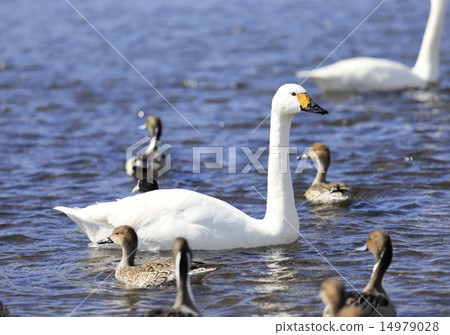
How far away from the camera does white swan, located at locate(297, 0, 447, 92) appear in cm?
1734

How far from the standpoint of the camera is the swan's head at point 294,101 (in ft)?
29.9

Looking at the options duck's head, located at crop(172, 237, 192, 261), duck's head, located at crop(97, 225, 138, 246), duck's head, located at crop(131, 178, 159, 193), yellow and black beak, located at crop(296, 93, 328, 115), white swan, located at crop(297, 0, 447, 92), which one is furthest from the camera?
white swan, located at crop(297, 0, 447, 92)

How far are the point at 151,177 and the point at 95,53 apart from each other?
1040 centimetres

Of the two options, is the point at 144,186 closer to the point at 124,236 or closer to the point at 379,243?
the point at 124,236

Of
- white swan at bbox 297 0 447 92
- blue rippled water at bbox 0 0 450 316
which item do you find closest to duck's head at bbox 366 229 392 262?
blue rippled water at bbox 0 0 450 316

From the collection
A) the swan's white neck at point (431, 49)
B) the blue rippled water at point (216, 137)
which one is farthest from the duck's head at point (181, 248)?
the swan's white neck at point (431, 49)

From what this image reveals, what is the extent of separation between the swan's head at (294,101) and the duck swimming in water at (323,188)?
2258 millimetres

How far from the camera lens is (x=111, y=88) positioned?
18.7 metres

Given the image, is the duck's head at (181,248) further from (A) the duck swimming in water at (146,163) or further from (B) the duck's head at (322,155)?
(A) the duck swimming in water at (146,163)

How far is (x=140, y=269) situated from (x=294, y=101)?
8.73 ft

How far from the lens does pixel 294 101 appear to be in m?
9.15

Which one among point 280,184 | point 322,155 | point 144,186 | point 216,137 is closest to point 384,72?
point 216,137

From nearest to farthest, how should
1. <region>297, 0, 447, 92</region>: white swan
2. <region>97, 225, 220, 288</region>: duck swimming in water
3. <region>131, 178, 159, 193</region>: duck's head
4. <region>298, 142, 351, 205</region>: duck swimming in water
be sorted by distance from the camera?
1. <region>97, 225, 220, 288</region>: duck swimming in water
2. <region>298, 142, 351, 205</region>: duck swimming in water
3. <region>131, 178, 159, 193</region>: duck's head
4. <region>297, 0, 447, 92</region>: white swan

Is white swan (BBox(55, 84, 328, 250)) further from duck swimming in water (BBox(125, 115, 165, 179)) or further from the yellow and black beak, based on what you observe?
duck swimming in water (BBox(125, 115, 165, 179))
